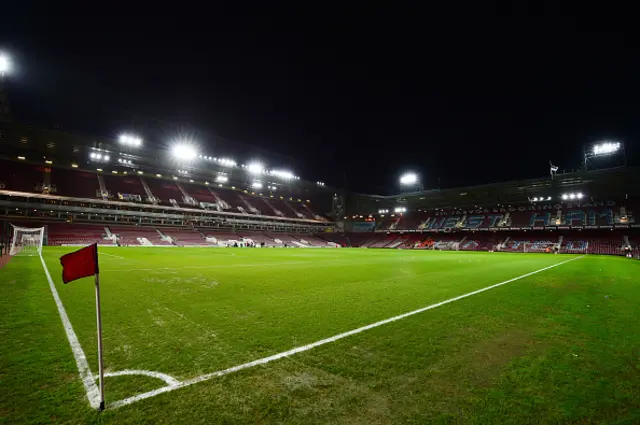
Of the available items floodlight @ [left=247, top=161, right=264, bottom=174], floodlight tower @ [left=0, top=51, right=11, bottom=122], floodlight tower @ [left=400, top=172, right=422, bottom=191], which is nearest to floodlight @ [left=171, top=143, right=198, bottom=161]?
floodlight @ [left=247, top=161, right=264, bottom=174]

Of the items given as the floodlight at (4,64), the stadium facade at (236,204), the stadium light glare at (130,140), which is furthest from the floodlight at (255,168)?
the floodlight at (4,64)

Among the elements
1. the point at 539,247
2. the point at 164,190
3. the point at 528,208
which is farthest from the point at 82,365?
the point at 528,208

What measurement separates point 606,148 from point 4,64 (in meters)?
80.1

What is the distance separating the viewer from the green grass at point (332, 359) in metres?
2.35

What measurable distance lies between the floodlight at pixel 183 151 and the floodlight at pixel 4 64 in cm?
2038

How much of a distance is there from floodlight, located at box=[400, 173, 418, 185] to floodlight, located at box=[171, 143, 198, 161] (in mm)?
47017

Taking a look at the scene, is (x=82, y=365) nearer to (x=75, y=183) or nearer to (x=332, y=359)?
(x=332, y=359)

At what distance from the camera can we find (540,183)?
4934 centimetres

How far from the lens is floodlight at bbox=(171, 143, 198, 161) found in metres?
49.0

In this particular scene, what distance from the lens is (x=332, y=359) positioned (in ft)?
11.2

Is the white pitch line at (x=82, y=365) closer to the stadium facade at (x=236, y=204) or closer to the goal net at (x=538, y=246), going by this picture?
the stadium facade at (x=236, y=204)

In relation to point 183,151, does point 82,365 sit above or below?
below

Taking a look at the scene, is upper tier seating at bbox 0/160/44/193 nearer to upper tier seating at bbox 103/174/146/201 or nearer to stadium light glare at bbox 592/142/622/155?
upper tier seating at bbox 103/174/146/201

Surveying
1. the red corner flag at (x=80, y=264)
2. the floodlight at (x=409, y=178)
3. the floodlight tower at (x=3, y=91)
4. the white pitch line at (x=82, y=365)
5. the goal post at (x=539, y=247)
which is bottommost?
the goal post at (x=539, y=247)
